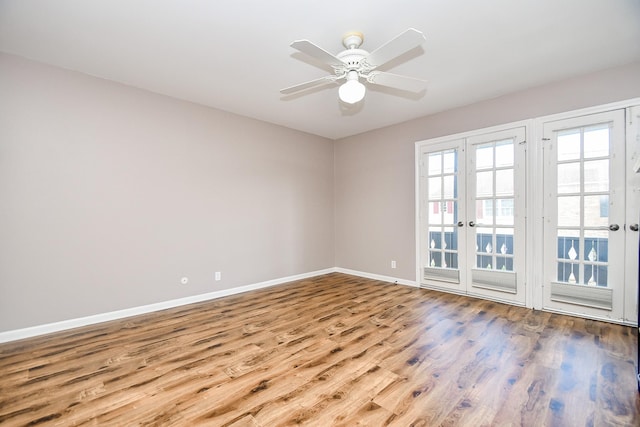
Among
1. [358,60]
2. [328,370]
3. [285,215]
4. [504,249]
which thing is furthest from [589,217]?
[285,215]

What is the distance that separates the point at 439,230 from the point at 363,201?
1.55 meters

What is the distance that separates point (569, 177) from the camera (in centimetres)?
332

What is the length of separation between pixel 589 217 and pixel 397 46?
10.2 feet

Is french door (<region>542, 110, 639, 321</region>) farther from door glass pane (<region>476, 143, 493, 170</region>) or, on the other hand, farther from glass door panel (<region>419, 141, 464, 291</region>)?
glass door panel (<region>419, 141, 464, 291</region>)

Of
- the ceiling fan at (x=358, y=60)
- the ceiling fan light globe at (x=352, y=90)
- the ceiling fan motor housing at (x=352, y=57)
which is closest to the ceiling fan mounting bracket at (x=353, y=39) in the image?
the ceiling fan at (x=358, y=60)

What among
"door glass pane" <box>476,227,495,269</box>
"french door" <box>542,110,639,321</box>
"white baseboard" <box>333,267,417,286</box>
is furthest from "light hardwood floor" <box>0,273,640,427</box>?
"white baseboard" <box>333,267,417,286</box>

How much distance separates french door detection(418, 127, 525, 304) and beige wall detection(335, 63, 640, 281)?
9.1 inches

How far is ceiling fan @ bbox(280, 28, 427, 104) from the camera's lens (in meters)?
1.90

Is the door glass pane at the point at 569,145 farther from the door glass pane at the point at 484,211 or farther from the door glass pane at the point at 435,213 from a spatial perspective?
the door glass pane at the point at 435,213

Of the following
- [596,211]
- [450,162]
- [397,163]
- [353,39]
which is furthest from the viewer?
[397,163]

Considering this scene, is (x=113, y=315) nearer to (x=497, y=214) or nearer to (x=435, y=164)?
(x=435, y=164)

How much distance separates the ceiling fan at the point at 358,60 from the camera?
1.90m

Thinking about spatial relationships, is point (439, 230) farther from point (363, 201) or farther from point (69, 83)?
point (69, 83)

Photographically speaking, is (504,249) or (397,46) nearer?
(397,46)
